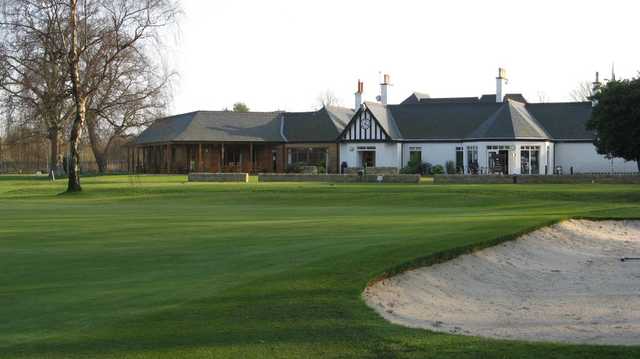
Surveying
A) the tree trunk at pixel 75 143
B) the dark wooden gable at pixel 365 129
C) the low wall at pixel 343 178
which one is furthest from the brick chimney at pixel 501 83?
the tree trunk at pixel 75 143

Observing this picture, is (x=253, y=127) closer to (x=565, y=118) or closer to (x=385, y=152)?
(x=385, y=152)

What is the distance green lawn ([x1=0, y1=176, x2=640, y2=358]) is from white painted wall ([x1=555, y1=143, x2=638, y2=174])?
138 ft

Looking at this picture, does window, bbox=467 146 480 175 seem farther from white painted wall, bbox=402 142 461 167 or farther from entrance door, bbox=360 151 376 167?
entrance door, bbox=360 151 376 167

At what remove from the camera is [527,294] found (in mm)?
13484

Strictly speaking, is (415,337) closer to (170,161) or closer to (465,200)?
(465,200)

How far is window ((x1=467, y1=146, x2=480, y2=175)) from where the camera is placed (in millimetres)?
62781

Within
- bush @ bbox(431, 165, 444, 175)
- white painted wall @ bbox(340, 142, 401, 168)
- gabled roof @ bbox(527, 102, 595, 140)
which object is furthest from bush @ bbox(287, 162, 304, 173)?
gabled roof @ bbox(527, 102, 595, 140)

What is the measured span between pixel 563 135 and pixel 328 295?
58.5 metres

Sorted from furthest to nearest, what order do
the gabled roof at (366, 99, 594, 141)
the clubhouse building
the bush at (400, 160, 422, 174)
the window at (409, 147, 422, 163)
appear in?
the window at (409, 147, 422, 163) → the bush at (400, 160, 422, 174) → the gabled roof at (366, 99, 594, 141) → the clubhouse building

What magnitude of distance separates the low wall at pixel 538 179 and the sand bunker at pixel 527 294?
2775 centimetres

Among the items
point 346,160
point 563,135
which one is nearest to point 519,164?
point 563,135

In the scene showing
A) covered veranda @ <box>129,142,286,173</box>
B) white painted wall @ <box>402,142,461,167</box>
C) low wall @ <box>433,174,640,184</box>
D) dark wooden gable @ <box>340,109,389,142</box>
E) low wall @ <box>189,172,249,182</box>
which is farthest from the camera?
covered veranda @ <box>129,142,286,173</box>

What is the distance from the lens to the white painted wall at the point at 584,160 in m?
63.1

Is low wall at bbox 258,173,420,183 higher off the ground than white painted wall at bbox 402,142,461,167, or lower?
lower
